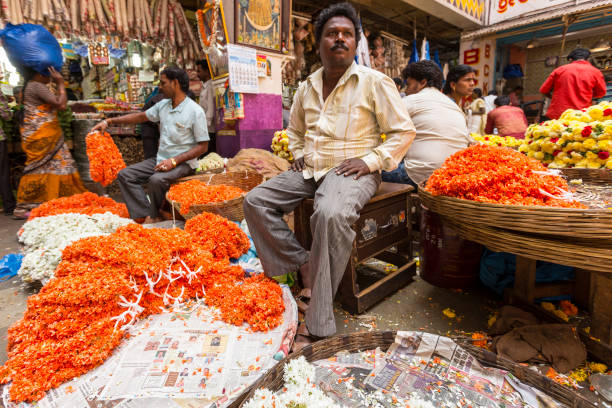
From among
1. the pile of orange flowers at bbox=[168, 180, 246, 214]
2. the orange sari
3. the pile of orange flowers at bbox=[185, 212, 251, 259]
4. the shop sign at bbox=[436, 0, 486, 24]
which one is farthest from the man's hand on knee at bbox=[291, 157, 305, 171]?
the shop sign at bbox=[436, 0, 486, 24]

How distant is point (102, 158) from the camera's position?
149 inches

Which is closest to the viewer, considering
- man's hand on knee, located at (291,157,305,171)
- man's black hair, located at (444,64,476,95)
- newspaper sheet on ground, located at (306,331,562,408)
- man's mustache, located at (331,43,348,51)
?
newspaper sheet on ground, located at (306,331,562,408)

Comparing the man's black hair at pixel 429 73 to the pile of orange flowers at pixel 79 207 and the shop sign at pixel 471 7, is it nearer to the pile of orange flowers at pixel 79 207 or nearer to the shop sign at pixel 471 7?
the pile of orange flowers at pixel 79 207

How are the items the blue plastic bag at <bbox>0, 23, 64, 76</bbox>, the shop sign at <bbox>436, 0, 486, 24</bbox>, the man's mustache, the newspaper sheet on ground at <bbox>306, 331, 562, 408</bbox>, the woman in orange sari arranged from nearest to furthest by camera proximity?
1. the newspaper sheet on ground at <bbox>306, 331, 562, 408</bbox>
2. the man's mustache
3. the blue plastic bag at <bbox>0, 23, 64, 76</bbox>
4. the woman in orange sari
5. the shop sign at <bbox>436, 0, 486, 24</bbox>

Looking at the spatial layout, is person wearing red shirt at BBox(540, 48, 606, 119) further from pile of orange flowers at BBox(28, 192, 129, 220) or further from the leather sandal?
pile of orange flowers at BBox(28, 192, 129, 220)

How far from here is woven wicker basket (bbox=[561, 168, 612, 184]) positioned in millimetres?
2016

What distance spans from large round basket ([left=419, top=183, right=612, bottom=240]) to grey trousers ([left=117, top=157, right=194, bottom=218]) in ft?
10.3

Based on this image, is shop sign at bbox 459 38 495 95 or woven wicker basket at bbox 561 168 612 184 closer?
woven wicker basket at bbox 561 168 612 184

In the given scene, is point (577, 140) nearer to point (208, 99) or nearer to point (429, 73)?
point (429, 73)

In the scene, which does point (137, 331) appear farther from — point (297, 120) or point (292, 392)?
point (297, 120)

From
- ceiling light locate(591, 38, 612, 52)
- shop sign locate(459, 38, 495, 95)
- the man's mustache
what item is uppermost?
ceiling light locate(591, 38, 612, 52)

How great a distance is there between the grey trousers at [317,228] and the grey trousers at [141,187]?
1954 mm

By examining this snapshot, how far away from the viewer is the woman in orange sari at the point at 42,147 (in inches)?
178

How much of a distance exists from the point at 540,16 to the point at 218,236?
8974 mm
